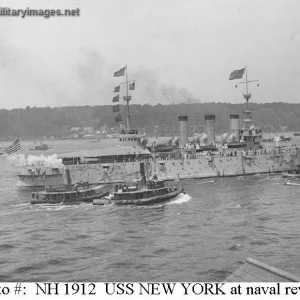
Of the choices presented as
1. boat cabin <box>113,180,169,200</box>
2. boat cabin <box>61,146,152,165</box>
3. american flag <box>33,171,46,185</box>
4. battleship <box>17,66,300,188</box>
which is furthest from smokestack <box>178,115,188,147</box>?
boat cabin <box>113,180,169,200</box>

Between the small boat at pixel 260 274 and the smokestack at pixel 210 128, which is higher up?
the smokestack at pixel 210 128

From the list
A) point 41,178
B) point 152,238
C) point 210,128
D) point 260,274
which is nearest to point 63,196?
point 41,178

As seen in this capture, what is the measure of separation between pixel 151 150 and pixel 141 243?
3941 cm

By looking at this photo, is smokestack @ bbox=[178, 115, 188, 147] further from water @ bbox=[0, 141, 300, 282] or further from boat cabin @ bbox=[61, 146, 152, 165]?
water @ bbox=[0, 141, 300, 282]

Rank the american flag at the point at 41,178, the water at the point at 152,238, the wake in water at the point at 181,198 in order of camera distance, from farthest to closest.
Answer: the american flag at the point at 41,178, the wake in water at the point at 181,198, the water at the point at 152,238

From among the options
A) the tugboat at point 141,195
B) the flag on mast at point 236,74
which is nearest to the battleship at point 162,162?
the flag on mast at point 236,74

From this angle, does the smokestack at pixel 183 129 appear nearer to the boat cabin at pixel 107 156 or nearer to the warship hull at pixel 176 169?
the warship hull at pixel 176 169

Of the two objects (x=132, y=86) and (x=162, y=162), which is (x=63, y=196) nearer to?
(x=162, y=162)

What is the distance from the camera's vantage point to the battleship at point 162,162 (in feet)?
193

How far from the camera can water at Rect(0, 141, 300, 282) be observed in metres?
23.2

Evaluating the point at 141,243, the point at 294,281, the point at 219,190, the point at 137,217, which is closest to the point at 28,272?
the point at 141,243
